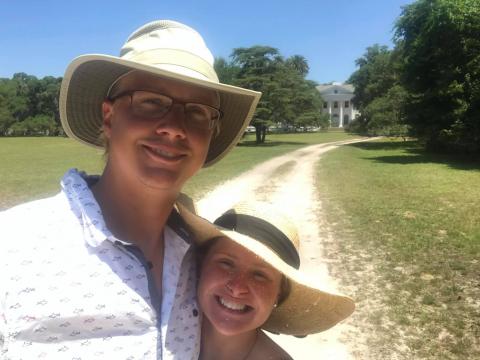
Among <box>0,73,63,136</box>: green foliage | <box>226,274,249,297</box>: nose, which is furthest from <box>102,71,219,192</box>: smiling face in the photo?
<box>0,73,63,136</box>: green foliage

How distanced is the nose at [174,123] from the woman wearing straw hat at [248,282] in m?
0.43

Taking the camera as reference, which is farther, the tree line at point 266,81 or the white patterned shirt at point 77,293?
the tree line at point 266,81

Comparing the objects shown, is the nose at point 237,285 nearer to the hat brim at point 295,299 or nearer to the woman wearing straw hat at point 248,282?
the woman wearing straw hat at point 248,282

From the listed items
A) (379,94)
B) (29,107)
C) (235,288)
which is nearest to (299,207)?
(235,288)

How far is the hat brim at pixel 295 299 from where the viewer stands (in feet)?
5.90

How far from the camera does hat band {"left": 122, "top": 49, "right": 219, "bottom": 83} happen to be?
1.61 meters

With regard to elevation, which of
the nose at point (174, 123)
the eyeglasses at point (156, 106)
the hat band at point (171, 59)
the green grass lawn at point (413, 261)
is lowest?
the green grass lawn at point (413, 261)

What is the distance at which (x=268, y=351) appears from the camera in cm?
195

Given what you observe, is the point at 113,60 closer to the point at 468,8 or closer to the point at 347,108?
the point at 468,8

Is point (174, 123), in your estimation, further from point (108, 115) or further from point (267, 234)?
point (267, 234)

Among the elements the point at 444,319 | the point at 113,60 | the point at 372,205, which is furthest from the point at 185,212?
the point at 372,205

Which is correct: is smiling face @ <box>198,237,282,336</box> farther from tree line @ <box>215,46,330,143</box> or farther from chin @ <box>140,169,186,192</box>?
tree line @ <box>215,46,330,143</box>

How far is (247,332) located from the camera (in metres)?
1.94

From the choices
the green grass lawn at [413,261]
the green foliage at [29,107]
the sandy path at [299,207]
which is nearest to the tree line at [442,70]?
the sandy path at [299,207]
